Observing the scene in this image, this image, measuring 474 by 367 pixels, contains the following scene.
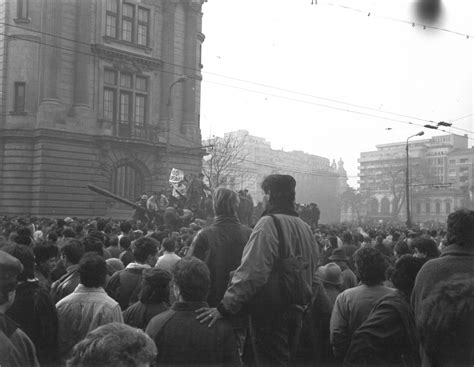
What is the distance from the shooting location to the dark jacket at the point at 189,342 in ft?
11.3

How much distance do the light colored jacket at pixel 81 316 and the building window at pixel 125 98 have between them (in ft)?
Answer: 102

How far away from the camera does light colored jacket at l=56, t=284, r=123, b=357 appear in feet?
13.9

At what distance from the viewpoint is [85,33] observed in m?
32.7

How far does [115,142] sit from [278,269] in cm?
3063

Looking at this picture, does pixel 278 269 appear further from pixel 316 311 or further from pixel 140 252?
pixel 140 252

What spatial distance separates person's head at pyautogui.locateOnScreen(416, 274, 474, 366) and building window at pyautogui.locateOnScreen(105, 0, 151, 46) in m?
34.5

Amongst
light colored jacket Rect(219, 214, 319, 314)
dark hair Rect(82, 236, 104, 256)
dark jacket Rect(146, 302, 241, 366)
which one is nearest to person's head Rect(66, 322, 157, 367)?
dark jacket Rect(146, 302, 241, 366)

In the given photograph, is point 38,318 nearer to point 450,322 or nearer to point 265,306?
point 265,306

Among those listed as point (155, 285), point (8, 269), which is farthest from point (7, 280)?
point (155, 285)

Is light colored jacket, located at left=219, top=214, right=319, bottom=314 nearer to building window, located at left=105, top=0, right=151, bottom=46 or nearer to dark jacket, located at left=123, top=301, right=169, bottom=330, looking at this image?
dark jacket, located at left=123, top=301, right=169, bottom=330

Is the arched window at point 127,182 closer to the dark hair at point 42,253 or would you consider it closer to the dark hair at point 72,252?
the dark hair at point 42,253

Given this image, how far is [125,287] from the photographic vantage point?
19.1ft

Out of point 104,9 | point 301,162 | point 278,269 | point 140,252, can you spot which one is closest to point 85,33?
point 104,9

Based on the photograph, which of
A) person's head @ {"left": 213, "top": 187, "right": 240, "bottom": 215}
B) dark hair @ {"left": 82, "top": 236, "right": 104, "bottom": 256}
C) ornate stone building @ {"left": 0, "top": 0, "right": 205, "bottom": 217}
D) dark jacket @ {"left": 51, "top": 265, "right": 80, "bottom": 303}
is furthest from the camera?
ornate stone building @ {"left": 0, "top": 0, "right": 205, "bottom": 217}
